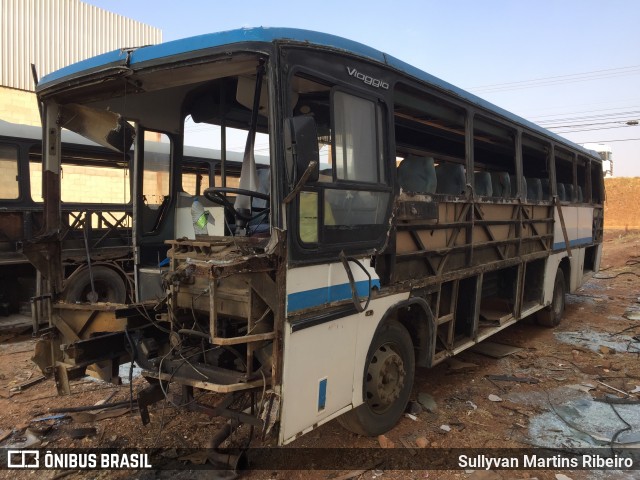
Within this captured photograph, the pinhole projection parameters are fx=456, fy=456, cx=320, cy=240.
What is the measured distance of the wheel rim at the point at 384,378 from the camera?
11.9 feet

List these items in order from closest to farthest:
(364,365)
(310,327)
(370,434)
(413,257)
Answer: (310,327)
(364,365)
(370,434)
(413,257)

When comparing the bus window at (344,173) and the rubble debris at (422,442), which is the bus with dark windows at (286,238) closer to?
the bus window at (344,173)

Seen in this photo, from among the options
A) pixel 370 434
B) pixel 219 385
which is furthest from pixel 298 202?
pixel 370 434

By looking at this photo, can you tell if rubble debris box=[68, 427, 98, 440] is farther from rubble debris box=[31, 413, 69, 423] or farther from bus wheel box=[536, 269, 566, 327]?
bus wheel box=[536, 269, 566, 327]

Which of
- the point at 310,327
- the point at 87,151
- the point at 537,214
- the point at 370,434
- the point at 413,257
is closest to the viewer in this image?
the point at 310,327

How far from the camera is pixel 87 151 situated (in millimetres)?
7555

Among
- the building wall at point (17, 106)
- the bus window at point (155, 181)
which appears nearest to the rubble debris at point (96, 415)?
the bus window at point (155, 181)

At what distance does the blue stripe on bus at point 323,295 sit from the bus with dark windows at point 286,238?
0.5 inches

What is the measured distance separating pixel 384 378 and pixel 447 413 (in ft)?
3.40

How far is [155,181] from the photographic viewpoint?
182 inches

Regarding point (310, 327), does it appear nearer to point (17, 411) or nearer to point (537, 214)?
point (17, 411)

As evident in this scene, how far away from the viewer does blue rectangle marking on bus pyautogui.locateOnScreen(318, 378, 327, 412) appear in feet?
9.94

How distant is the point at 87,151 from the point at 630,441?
8099 mm

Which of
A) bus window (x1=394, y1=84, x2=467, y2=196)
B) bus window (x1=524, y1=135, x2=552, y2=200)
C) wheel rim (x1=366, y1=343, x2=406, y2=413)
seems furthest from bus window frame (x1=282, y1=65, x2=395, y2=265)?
bus window (x1=524, y1=135, x2=552, y2=200)
